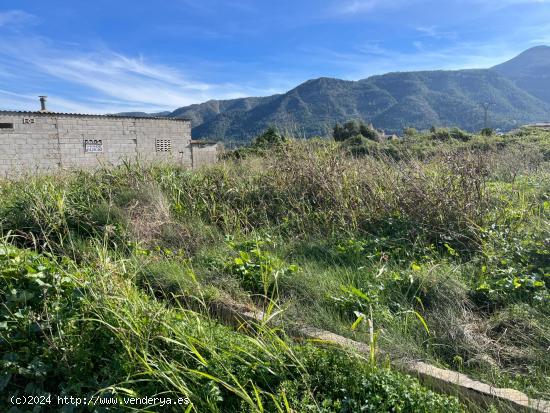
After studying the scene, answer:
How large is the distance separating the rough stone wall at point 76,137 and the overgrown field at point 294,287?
14010 mm

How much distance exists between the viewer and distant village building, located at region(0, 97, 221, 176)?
69.6 feet

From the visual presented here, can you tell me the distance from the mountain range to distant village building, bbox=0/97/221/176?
135 inches

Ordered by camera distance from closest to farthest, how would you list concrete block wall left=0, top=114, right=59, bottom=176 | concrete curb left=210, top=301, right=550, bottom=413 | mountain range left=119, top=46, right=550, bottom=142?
concrete curb left=210, top=301, right=550, bottom=413 < mountain range left=119, top=46, right=550, bottom=142 < concrete block wall left=0, top=114, right=59, bottom=176

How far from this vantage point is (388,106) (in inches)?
1058

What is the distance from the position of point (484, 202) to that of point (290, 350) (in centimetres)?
315

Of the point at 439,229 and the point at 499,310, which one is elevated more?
the point at 439,229

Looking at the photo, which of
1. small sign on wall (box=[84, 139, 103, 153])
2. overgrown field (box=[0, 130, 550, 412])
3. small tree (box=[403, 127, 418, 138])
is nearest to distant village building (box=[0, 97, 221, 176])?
small sign on wall (box=[84, 139, 103, 153])

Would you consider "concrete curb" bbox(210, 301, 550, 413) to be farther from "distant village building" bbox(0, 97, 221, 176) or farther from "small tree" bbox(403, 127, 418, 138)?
"distant village building" bbox(0, 97, 221, 176)

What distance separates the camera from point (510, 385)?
1996 mm

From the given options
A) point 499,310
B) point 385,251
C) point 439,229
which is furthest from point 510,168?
Answer: point 499,310

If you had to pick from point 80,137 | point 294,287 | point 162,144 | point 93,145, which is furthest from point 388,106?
point 294,287

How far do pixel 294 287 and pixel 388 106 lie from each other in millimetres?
26137

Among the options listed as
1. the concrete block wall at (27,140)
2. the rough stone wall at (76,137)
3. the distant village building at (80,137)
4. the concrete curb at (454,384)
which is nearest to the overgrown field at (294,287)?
the concrete curb at (454,384)

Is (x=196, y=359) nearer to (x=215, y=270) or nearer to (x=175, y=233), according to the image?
(x=215, y=270)
